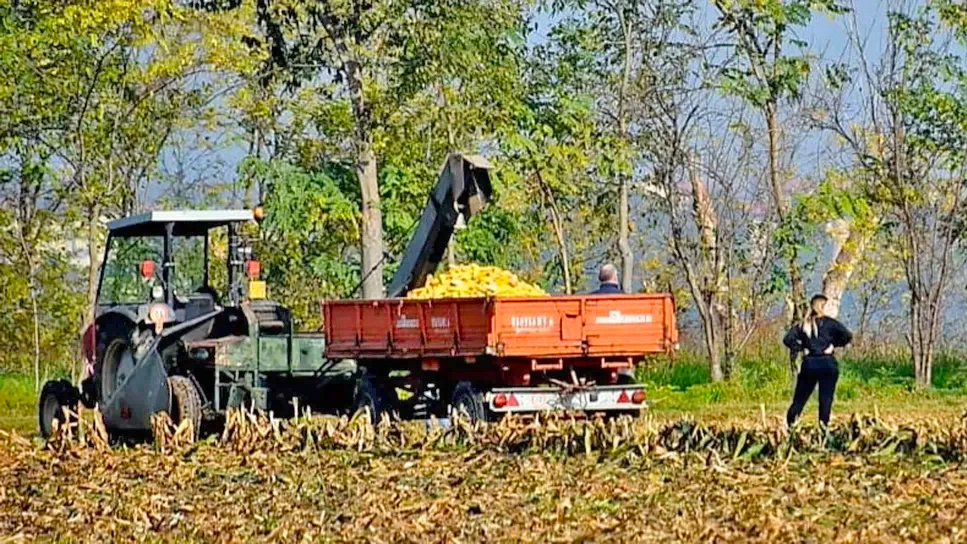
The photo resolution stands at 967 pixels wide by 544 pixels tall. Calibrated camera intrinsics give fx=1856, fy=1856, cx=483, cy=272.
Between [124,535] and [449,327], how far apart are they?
7798 mm

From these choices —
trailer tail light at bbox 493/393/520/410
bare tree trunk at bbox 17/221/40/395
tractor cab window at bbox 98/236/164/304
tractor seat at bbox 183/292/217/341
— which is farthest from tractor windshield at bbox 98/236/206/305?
bare tree trunk at bbox 17/221/40/395

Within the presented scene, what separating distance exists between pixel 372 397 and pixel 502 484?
7.26 m

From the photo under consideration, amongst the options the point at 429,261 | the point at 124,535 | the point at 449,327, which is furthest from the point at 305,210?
the point at 124,535

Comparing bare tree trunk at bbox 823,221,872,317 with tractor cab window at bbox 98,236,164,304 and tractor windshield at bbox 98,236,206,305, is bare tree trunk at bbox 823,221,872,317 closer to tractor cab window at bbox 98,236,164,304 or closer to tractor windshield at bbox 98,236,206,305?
tractor windshield at bbox 98,236,206,305

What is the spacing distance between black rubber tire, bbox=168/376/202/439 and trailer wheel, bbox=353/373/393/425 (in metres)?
1.72

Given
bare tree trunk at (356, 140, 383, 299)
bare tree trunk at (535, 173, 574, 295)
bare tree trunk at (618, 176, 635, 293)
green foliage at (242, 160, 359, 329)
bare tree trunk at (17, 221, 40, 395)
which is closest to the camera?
bare tree trunk at (356, 140, 383, 299)

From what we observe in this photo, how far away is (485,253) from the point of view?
3319cm

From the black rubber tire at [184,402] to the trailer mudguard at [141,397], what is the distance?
0.07 meters

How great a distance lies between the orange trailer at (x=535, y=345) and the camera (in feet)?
61.6

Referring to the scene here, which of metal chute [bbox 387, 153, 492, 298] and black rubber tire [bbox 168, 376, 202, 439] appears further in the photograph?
metal chute [bbox 387, 153, 492, 298]

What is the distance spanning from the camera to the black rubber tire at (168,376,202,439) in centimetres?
1984

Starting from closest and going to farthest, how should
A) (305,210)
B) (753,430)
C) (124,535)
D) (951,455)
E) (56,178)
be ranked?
(124,535) < (951,455) < (753,430) < (305,210) < (56,178)

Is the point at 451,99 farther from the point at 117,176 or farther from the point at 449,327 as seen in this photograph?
the point at 449,327

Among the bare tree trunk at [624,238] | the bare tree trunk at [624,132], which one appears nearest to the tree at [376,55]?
the bare tree trunk at [624,132]
